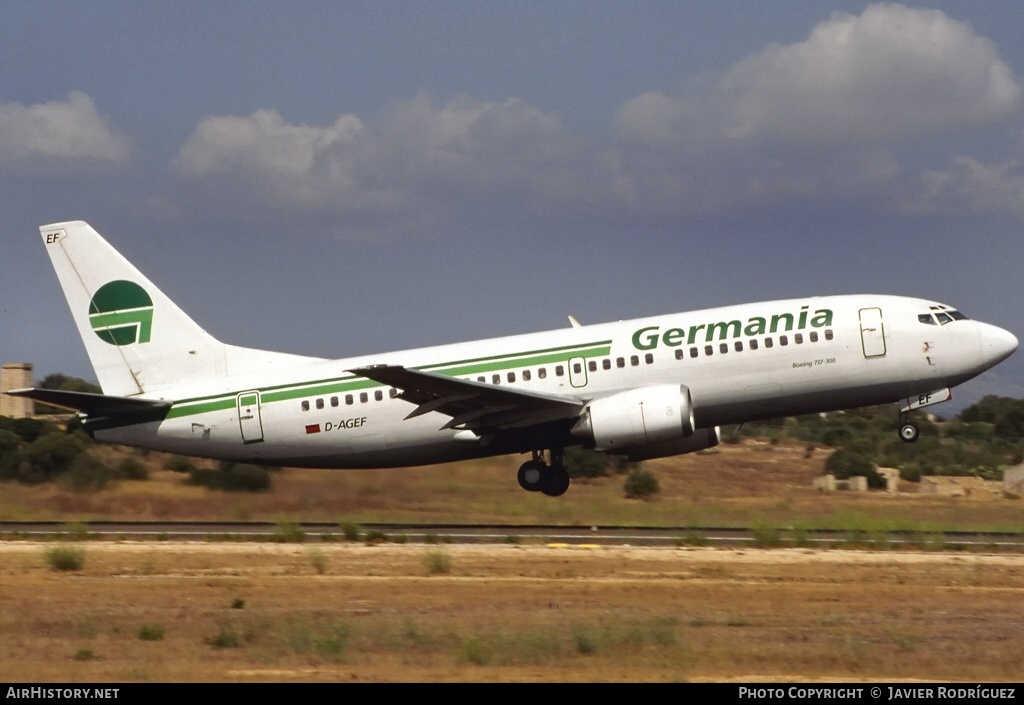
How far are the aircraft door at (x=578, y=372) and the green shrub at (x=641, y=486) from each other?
15.8 ft

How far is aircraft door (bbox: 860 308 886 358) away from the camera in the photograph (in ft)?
92.1

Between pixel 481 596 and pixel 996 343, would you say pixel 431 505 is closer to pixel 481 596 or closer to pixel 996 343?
pixel 481 596

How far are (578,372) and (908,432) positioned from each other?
24.0 feet

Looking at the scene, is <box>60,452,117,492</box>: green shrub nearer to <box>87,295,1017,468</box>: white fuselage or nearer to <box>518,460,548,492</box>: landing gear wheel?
<box>87,295,1017,468</box>: white fuselage

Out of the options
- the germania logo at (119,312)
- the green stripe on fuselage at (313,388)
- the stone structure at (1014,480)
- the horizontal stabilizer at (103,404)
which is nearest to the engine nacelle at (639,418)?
the green stripe on fuselage at (313,388)

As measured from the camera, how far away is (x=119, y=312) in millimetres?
30875

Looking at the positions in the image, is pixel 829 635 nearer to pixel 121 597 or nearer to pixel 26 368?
pixel 121 597

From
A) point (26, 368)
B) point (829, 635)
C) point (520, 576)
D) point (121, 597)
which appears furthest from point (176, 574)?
point (26, 368)

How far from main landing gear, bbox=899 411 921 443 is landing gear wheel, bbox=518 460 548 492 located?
791 cm

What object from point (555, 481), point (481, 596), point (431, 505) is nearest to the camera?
point (481, 596)

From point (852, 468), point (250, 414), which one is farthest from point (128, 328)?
point (852, 468)

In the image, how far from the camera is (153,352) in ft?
100

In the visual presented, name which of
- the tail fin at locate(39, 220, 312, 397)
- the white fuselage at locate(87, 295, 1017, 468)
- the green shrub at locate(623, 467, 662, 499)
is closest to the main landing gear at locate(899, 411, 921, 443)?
the white fuselage at locate(87, 295, 1017, 468)

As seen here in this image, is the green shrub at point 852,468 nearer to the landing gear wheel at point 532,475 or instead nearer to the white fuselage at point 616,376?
the white fuselage at point 616,376
